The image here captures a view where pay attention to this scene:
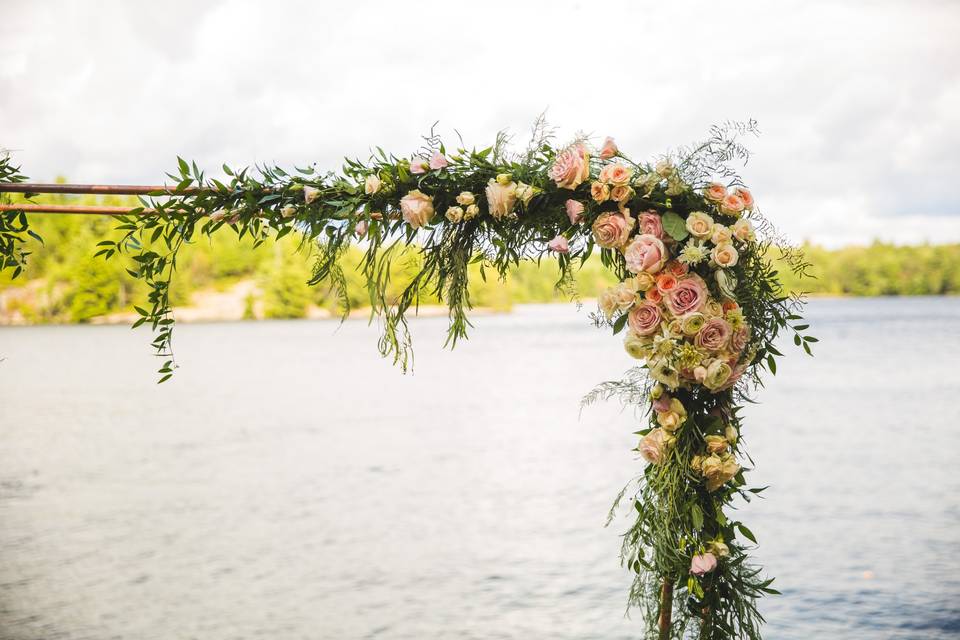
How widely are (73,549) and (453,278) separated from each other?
14.3ft

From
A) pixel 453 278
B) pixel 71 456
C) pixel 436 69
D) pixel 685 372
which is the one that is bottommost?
pixel 71 456

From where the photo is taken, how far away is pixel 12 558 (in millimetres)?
5066

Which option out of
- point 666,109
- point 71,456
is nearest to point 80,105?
point 666,109

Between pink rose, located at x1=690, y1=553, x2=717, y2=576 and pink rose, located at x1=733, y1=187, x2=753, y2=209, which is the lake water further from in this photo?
pink rose, located at x1=733, y1=187, x2=753, y2=209

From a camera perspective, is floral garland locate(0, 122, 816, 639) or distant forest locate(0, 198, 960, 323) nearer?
floral garland locate(0, 122, 816, 639)

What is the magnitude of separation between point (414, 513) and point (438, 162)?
4413 millimetres

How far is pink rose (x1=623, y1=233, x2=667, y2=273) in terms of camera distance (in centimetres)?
204

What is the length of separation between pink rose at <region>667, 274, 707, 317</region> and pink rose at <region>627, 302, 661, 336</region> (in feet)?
0.14

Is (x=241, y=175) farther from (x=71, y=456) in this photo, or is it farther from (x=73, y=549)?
(x=71, y=456)

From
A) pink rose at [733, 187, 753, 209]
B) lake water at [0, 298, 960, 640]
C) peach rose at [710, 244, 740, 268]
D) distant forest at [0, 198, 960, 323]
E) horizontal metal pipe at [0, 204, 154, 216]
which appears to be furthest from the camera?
distant forest at [0, 198, 960, 323]

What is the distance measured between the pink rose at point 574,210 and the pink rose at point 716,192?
0.34m

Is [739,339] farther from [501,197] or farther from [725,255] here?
[501,197]

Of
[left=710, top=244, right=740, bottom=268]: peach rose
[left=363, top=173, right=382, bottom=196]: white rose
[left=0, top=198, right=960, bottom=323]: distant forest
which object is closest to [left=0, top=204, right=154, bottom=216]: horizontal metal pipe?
[left=363, top=173, right=382, bottom=196]: white rose

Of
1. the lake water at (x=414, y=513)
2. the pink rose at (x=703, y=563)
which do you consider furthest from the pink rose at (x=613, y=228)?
the lake water at (x=414, y=513)
